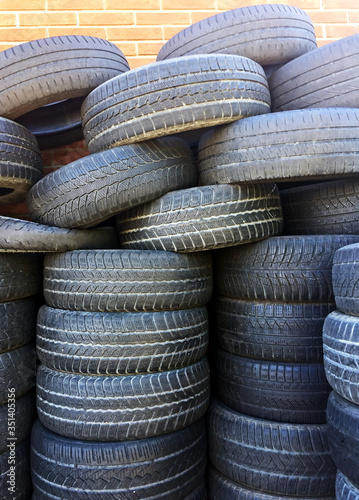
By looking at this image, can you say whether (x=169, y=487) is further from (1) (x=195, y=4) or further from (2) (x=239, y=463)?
(1) (x=195, y=4)

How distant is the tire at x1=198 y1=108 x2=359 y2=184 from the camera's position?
5.74 ft

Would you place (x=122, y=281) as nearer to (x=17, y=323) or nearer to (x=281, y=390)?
(x=17, y=323)

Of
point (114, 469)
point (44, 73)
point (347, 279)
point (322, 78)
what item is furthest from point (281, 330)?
point (44, 73)

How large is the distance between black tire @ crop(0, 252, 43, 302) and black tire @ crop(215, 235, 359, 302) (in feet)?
3.60

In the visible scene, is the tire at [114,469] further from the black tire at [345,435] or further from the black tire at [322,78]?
the black tire at [322,78]

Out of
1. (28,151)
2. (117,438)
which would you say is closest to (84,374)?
(117,438)

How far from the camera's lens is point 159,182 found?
6.12ft

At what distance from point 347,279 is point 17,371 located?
160cm

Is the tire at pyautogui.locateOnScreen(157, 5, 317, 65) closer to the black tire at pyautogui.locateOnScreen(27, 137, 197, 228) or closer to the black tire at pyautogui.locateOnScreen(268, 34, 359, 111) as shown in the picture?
the black tire at pyautogui.locateOnScreen(268, 34, 359, 111)

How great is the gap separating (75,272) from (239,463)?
3.81ft

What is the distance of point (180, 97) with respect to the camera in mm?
1742

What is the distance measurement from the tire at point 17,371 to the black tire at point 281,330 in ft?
3.56

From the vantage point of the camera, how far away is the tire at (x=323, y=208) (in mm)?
1963

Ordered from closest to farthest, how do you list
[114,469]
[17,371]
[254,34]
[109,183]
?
1. [114,469]
2. [109,183]
3. [17,371]
4. [254,34]
